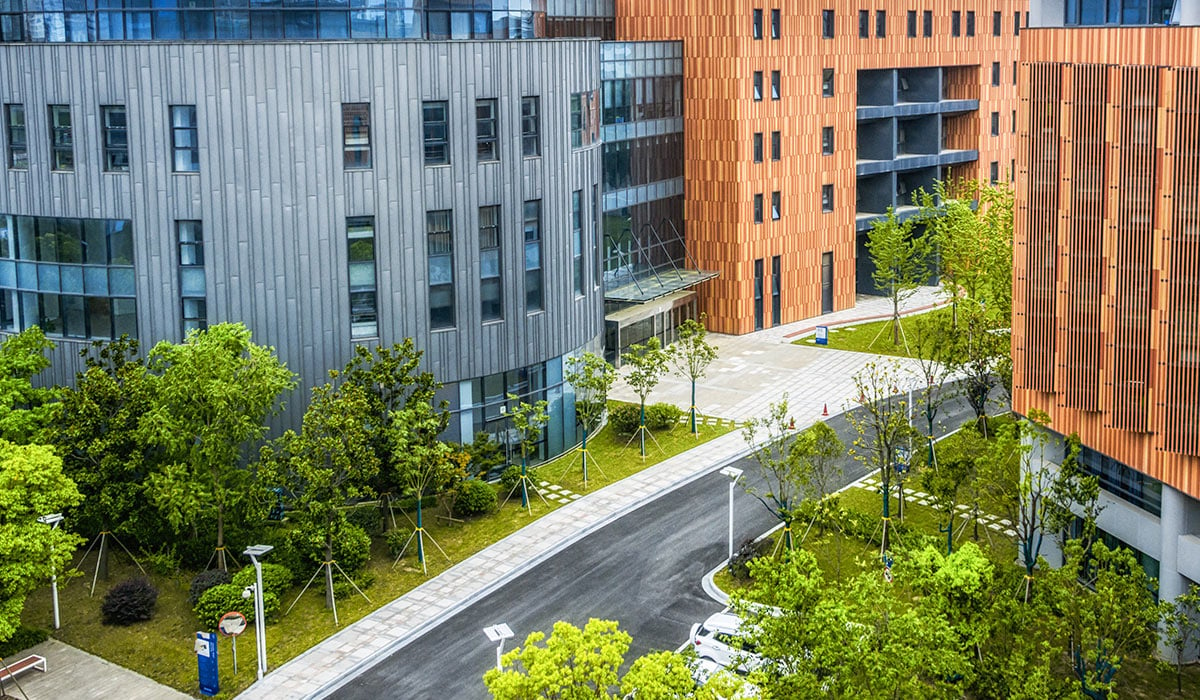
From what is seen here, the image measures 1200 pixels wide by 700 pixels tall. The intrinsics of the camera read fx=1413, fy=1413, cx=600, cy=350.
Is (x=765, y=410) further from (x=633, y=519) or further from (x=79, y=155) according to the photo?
(x=79, y=155)

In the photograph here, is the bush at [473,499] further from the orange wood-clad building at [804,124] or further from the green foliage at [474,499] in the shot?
the orange wood-clad building at [804,124]

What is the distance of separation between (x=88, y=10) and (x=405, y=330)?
13405 millimetres

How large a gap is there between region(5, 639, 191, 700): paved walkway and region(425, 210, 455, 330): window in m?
15.2

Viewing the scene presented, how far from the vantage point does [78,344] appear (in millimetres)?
43750

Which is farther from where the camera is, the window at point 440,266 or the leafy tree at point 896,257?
the leafy tree at point 896,257

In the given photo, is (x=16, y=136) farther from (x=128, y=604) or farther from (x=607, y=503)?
(x=607, y=503)

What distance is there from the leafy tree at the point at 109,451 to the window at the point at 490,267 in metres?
11.3

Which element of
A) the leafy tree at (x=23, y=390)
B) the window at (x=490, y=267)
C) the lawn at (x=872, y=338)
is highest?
the window at (x=490, y=267)

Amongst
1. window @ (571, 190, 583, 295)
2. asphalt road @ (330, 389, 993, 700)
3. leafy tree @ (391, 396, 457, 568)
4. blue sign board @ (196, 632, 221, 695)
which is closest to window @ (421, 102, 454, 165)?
window @ (571, 190, 583, 295)

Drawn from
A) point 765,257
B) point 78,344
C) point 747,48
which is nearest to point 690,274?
point 765,257

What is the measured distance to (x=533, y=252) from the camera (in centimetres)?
4756

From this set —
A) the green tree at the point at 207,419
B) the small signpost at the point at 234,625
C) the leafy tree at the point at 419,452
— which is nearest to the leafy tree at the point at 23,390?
the green tree at the point at 207,419

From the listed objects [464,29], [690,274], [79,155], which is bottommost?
[690,274]

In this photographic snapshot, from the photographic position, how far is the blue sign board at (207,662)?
32.8 m
